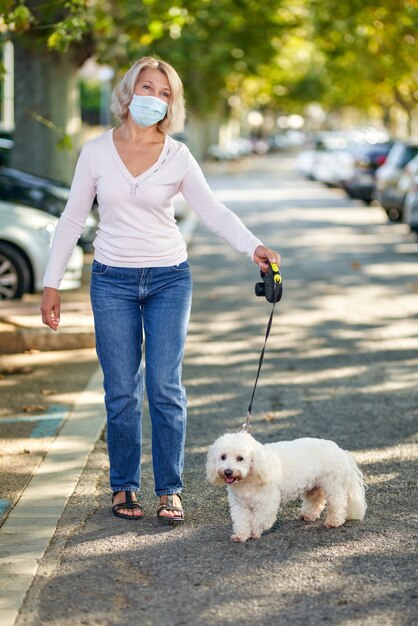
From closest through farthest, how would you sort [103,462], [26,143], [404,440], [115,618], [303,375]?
[115,618], [103,462], [404,440], [303,375], [26,143]

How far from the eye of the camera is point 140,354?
5301 millimetres

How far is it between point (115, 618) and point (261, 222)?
2147cm

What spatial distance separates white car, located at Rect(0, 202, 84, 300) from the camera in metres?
12.0

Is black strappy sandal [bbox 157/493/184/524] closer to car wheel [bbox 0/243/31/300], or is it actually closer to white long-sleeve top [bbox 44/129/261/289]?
white long-sleeve top [bbox 44/129/261/289]

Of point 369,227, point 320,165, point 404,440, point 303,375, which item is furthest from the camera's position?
point 320,165

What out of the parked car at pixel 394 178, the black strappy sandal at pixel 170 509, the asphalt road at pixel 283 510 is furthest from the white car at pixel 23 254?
the parked car at pixel 394 178

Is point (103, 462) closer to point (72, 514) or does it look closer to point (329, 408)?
point (72, 514)

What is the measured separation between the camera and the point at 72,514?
552 cm

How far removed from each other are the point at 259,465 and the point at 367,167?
28143mm

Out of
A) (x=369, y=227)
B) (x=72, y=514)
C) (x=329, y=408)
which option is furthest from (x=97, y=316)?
(x=369, y=227)

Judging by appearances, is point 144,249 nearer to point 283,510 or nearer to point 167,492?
point 167,492

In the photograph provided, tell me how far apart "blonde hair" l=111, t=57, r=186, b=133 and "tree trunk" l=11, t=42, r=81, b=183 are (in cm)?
1236

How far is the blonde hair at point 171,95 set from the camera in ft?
16.7

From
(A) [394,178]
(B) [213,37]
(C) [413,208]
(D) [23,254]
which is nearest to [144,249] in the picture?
(D) [23,254]
